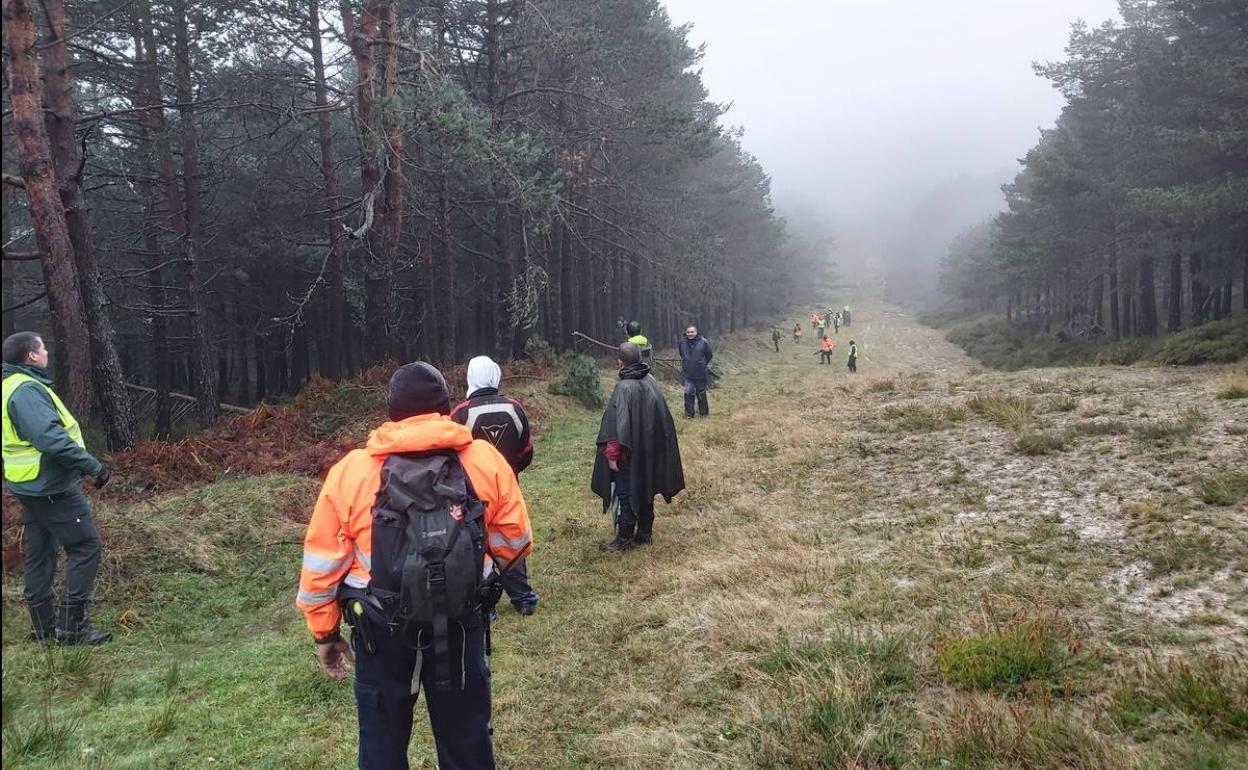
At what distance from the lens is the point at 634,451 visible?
6906 mm

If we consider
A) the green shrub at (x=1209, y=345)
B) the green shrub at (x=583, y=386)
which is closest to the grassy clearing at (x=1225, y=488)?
the green shrub at (x=583, y=386)

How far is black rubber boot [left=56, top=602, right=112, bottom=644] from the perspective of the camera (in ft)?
17.0

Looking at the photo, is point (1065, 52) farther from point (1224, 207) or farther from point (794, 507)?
point (794, 507)

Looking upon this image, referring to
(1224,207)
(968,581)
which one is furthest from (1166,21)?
(968,581)

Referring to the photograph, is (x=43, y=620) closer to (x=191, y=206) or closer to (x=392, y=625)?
(x=392, y=625)

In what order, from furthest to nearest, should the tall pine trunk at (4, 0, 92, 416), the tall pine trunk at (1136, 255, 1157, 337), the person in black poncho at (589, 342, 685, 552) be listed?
the tall pine trunk at (1136, 255, 1157, 337)
the tall pine trunk at (4, 0, 92, 416)
the person in black poncho at (589, 342, 685, 552)

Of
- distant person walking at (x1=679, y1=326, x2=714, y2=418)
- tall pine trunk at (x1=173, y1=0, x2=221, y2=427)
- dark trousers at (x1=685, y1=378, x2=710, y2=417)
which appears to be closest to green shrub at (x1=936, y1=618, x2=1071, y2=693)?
distant person walking at (x1=679, y1=326, x2=714, y2=418)

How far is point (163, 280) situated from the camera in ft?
88.0

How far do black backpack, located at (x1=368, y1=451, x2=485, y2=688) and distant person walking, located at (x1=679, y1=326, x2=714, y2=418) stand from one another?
35.9 feet

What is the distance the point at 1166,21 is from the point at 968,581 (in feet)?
109

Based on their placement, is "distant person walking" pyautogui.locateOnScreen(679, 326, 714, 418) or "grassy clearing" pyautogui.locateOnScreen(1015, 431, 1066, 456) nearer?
"grassy clearing" pyautogui.locateOnScreen(1015, 431, 1066, 456)

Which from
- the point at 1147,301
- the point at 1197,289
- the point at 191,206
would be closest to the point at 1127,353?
the point at 1197,289

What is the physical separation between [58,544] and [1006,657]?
21.4ft

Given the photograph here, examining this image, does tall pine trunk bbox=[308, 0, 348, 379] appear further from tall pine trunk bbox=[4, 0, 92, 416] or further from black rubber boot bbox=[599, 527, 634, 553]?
black rubber boot bbox=[599, 527, 634, 553]
